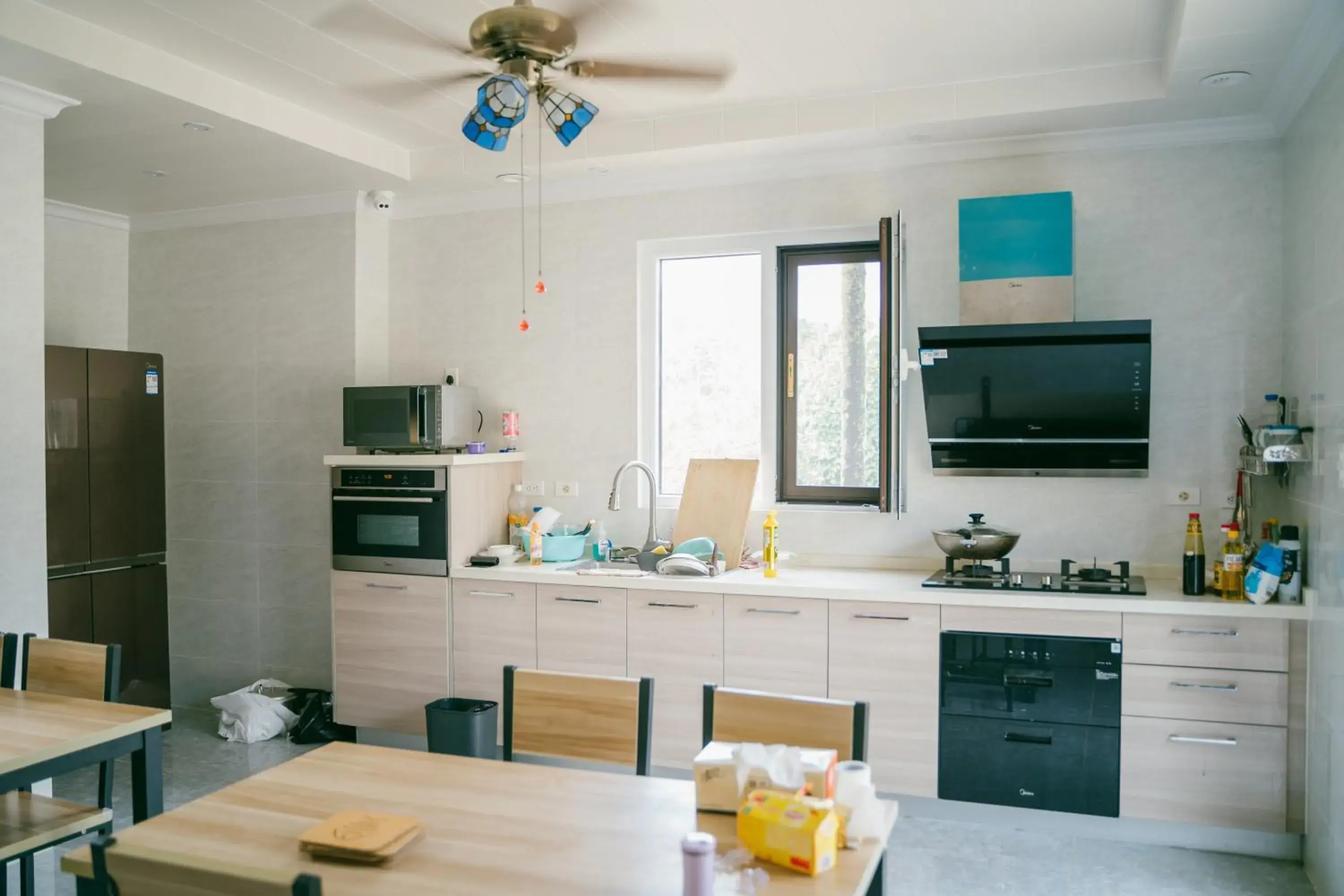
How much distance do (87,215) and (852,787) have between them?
5.02 m

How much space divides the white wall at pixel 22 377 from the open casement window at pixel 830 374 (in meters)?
2.78

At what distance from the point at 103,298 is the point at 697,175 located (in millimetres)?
3210

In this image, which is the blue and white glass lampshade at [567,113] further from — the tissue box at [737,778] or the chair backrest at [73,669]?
the chair backrest at [73,669]

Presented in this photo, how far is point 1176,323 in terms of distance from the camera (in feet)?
12.2

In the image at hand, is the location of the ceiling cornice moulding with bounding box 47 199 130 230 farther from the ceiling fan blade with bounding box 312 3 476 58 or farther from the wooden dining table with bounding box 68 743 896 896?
the wooden dining table with bounding box 68 743 896 896

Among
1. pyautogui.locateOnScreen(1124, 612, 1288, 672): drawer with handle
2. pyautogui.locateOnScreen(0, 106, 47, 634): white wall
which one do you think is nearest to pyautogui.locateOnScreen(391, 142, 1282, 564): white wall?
pyautogui.locateOnScreen(1124, 612, 1288, 672): drawer with handle

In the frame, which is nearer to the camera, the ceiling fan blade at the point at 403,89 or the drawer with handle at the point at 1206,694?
the drawer with handle at the point at 1206,694

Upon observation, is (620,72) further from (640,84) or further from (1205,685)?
(1205,685)

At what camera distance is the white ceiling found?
9.82 feet

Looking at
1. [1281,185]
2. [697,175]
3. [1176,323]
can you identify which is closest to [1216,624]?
[1176,323]

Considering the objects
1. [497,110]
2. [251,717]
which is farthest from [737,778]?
[251,717]

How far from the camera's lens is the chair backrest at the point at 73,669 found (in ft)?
8.73

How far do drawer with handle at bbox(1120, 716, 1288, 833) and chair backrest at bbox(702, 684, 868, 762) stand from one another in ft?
5.31

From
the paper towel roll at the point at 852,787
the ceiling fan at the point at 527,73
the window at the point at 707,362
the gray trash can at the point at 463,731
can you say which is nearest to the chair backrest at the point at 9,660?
the gray trash can at the point at 463,731
